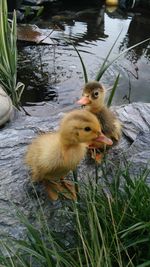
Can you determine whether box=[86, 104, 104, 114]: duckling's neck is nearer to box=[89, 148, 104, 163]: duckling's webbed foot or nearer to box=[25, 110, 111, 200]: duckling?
box=[89, 148, 104, 163]: duckling's webbed foot

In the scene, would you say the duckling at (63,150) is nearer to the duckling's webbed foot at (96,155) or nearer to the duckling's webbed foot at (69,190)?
the duckling's webbed foot at (69,190)

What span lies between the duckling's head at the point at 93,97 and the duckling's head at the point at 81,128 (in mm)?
546

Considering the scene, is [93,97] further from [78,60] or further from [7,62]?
[78,60]

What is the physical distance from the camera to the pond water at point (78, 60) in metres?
4.41

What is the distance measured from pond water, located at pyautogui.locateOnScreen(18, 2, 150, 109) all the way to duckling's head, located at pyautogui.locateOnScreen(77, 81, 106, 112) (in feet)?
5.10

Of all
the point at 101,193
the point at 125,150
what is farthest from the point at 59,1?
the point at 101,193

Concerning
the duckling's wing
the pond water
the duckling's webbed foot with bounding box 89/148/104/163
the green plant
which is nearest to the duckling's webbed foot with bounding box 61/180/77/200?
the duckling's webbed foot with bounding box 89/148/104/163

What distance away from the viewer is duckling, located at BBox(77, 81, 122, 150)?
2502 mm

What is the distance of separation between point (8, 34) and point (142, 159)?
1880mm

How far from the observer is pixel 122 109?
3.28 m

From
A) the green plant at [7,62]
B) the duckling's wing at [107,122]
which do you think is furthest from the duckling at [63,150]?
the green plant at [7,62]

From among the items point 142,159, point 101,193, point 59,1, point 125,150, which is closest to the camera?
point 101,193

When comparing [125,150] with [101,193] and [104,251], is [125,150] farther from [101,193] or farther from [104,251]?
[104,251]

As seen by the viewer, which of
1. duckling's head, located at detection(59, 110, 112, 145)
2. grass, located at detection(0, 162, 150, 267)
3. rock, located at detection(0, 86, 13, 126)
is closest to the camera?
grass, located at detection(0, 162, 150, 267)
